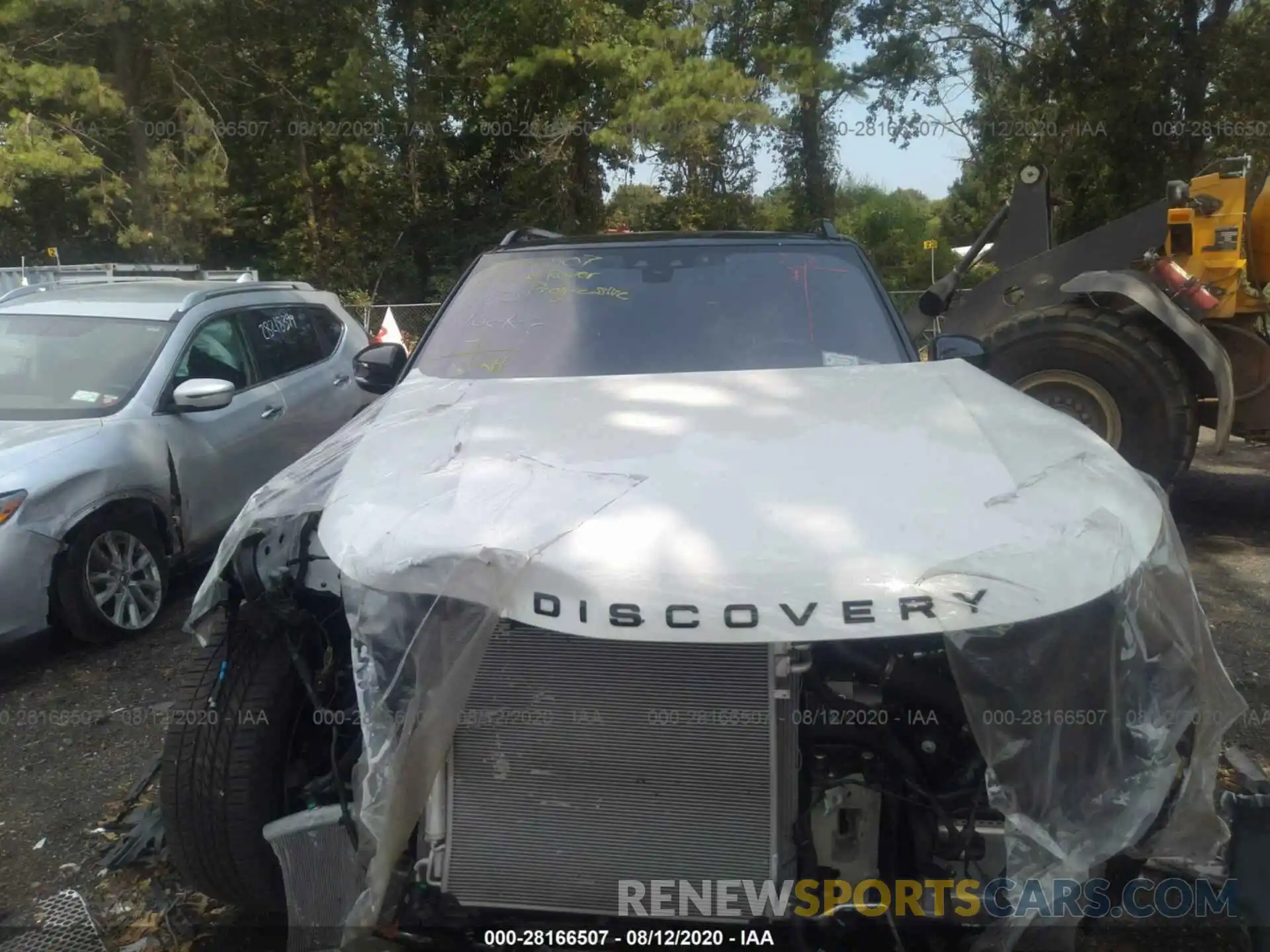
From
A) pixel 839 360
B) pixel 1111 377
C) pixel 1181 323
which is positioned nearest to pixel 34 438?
pixel 839 360

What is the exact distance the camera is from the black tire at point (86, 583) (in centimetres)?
456

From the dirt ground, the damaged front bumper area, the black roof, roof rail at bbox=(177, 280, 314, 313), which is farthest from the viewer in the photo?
roof rail at bbox=(177, 280, 314, 313)

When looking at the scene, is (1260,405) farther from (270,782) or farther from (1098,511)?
(270,782)

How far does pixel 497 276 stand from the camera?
13.5 ft

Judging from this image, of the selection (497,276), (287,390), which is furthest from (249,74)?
(497,276)

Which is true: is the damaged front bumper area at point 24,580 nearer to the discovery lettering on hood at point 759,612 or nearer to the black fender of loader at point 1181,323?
the discovery lettering on hood at point 759,612

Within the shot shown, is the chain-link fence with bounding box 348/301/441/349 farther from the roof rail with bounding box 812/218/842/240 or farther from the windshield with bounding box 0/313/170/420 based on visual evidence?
the roof rail with bounding box 812/218/842/240

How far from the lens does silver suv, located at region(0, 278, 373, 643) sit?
14.8 feet

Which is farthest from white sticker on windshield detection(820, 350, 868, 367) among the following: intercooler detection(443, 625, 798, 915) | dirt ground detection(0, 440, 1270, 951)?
dirt ground detection(0, 440, 1270, 951)

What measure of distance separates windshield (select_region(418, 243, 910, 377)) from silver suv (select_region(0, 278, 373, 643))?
6.43ft

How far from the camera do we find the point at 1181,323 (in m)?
6.18

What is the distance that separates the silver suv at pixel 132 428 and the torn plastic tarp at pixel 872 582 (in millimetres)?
2688

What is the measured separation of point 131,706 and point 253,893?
2.03 metres

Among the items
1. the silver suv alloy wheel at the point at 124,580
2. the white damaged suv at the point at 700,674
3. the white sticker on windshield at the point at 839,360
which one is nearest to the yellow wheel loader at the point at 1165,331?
the white sticker on windshield at the point at 839,360
